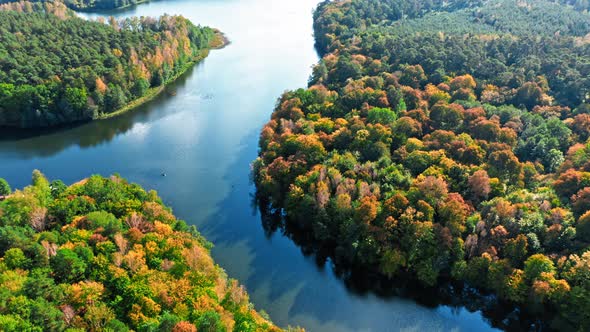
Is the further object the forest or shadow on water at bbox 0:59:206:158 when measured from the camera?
the forest

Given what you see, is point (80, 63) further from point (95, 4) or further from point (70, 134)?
point (95, 4)

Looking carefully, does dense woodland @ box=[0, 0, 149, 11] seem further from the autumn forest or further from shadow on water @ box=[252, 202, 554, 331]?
shadow on water @ box=[252, 202, 554, 331]

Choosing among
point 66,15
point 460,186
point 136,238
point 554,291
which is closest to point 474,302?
point 554,291

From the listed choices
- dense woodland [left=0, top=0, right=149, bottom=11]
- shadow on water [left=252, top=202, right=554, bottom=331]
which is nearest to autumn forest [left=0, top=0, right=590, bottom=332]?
shadow on water [left=252, top=202, right=554, bottom=331]

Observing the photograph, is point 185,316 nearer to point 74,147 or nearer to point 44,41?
point 74,147

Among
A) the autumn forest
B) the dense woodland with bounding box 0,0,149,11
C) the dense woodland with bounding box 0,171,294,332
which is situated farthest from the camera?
the dense woodland with bounding box 0,0,149,11

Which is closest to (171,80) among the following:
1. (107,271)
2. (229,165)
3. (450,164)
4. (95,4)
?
(229,165)
